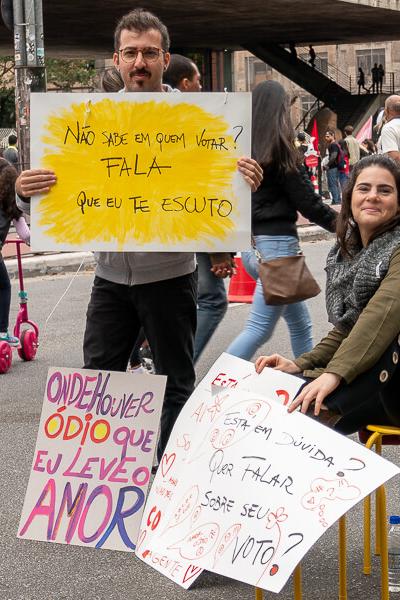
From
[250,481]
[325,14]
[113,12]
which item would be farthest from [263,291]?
[325,14]

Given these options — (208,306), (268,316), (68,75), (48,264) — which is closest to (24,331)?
(208,306)

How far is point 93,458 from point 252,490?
1077mm

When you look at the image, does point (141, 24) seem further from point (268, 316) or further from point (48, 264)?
point (48, 264)

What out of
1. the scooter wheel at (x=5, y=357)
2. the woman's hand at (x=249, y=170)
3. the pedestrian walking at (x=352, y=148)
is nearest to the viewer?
the woman's hand at (x=249, y=170)

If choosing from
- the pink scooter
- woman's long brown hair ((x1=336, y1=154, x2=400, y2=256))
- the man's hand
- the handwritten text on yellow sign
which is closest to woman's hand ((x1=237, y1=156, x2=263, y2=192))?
the handwritten text on yellow sign

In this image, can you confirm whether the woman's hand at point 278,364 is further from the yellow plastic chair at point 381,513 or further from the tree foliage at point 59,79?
the tree foliage at point 59,79

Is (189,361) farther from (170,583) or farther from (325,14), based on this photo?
(325,14)

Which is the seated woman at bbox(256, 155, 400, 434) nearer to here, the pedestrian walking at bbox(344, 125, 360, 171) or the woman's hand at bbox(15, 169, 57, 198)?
the woman's hand at bbox(15, 169, 57, 198)

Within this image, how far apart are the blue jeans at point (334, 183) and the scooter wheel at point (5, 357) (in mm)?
17777

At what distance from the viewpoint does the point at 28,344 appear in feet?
28.4

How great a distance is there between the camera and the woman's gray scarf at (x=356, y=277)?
3732 mm

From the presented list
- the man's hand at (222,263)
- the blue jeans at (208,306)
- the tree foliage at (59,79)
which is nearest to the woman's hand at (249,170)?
the man's hand at (222,263)

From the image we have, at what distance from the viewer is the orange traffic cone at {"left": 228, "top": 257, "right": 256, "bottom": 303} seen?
9.44 m

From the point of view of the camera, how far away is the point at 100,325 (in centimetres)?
439
